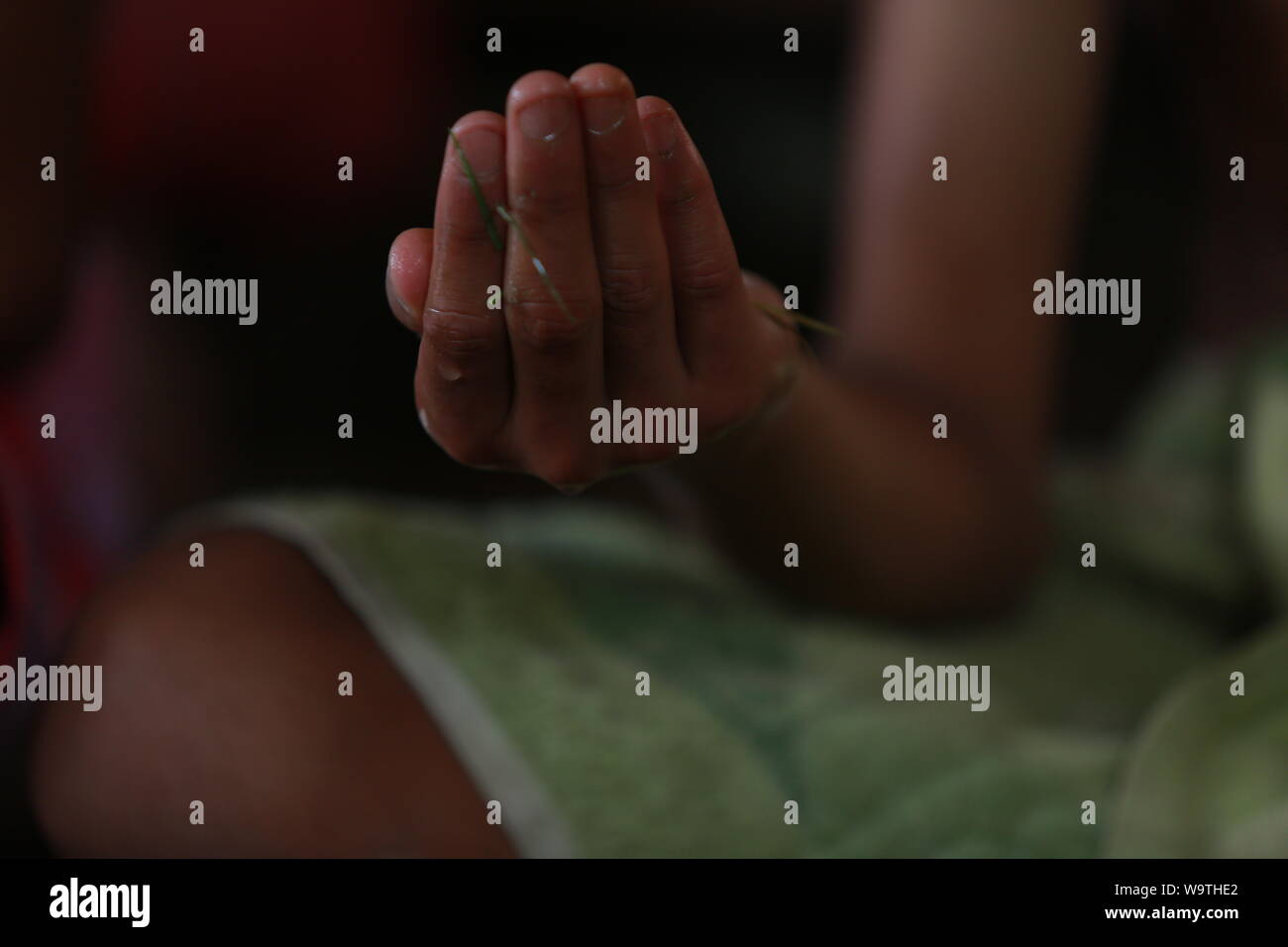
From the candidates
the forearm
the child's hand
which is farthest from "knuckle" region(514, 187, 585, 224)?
the forearm

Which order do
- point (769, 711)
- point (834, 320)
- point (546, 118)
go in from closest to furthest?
1. point (546, 118)
2. point (769, 711)
3. point (834, 320)

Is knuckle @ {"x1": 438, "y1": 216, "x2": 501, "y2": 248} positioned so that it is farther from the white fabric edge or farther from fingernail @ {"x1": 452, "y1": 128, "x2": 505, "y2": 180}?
the white fabric edge

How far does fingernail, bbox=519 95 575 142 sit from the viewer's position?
0.18 m

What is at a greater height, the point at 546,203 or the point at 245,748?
the point at 546,203

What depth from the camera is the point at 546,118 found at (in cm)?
18

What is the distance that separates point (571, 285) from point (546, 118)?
0.03m

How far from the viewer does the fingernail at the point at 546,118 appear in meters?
0.18

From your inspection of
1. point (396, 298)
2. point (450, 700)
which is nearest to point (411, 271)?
point (396, 298)

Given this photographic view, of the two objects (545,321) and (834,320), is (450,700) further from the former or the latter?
(834,320)

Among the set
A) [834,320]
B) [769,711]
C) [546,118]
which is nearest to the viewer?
[546,118]

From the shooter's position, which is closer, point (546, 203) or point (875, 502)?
point (546, 203)

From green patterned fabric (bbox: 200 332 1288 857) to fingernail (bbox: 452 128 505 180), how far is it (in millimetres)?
138

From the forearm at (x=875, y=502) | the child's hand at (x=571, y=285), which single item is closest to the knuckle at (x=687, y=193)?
the child's hand at (x=571, y=285)

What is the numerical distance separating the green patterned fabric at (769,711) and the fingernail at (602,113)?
15 cm
